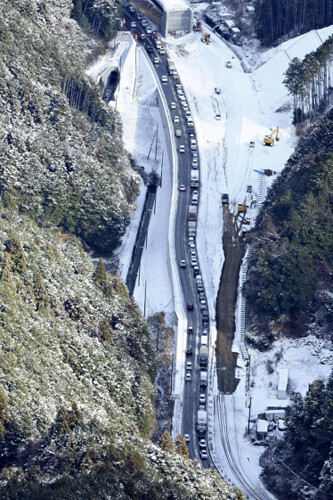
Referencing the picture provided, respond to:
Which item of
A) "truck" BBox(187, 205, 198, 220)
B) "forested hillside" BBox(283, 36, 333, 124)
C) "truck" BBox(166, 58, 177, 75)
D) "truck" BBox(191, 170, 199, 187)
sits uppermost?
"truck" BBox(166, 58, 177, 75)

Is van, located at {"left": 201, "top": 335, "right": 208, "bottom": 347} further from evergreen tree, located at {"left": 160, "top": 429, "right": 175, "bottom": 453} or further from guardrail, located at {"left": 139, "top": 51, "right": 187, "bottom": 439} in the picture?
evergreen tree, located at {"left": 160, "top": 429, "right": 175, "bottom": 453}

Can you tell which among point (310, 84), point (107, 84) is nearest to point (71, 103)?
point (107, 84)

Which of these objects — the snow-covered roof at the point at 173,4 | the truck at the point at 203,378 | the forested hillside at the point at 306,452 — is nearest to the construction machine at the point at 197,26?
the snow-covered roof at the point at 173,4

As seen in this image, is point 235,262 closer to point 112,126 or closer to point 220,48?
point 112,126

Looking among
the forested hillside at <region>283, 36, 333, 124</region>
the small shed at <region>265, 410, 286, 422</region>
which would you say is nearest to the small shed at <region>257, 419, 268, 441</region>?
the small shed at <region>265, 410, 286, 422</region>

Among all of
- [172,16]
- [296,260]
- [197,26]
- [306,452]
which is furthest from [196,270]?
[197,26]

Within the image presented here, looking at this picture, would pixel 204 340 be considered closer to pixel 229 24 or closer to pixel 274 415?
pixel 274 415
